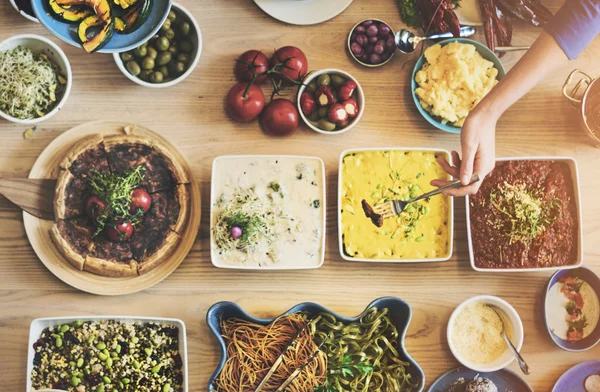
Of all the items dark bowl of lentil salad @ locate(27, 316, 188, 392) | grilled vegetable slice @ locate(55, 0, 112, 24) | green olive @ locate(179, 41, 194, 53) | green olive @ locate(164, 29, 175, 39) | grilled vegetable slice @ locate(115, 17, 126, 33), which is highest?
grilled vegetable slice @ locate(55, 0, 112, 24)

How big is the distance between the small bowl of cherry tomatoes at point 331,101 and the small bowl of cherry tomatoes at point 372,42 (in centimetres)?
12

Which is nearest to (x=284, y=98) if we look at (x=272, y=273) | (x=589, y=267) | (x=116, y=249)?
(x=272, y=273)

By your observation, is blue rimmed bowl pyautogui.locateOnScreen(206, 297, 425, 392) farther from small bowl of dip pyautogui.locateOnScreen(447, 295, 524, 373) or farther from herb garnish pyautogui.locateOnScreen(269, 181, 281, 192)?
herb garnish pyautogui.locateOnScreen(269, 181, 281, 192)

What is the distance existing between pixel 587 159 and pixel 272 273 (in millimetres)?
1494

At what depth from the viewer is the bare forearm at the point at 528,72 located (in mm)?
1808

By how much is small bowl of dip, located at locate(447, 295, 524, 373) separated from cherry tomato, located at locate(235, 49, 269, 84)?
130 cm

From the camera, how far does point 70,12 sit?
6.66ft

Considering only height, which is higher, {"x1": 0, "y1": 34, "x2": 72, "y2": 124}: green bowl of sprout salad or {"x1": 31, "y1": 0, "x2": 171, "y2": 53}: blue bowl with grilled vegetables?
{"x1": 31, "y1": 0, "x2": 171, "y2": 53}: blue bowl with grilled vegetables

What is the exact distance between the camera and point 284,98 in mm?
2338

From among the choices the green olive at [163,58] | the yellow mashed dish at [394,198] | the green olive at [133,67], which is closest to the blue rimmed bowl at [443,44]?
the yellow mashed dish at [394,198]

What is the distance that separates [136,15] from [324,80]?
31.0 inches

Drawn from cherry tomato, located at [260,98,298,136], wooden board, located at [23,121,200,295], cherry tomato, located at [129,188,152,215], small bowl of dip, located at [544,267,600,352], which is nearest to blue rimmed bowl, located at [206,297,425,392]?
wooden board, located at [23,121,200,295]

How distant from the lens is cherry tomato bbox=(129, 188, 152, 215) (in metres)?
2.14

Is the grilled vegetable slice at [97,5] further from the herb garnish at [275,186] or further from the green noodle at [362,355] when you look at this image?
the green noodle at [362,355]
